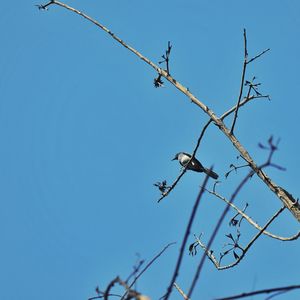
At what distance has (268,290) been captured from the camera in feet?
3.74

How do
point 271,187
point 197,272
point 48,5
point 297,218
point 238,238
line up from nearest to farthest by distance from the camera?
point 197,272 < point 297,218 < point 271,187 < point 238,238 < point 48,5

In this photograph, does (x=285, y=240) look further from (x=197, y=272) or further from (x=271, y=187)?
(x=197, y=272)

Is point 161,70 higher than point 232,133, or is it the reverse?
point 161,70

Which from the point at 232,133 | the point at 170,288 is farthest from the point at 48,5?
the point at 170,288

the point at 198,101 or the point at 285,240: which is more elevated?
the point at 198,101

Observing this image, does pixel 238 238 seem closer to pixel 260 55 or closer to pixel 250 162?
pixel 250 162

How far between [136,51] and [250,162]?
74.0 inches

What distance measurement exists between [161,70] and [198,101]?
69cm

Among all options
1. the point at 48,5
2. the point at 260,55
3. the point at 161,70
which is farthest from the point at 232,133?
the point at 48,5

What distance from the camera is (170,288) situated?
1205 millimetres

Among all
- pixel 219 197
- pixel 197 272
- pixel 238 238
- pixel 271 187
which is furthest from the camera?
pixel 219 197

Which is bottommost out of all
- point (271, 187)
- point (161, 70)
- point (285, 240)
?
point (285, 240)

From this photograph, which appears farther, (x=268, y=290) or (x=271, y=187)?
(x=271, y=187)

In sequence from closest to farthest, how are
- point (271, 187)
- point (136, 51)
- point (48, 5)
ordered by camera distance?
point (271, 187)
point (136, 51)
point (48, 5)
